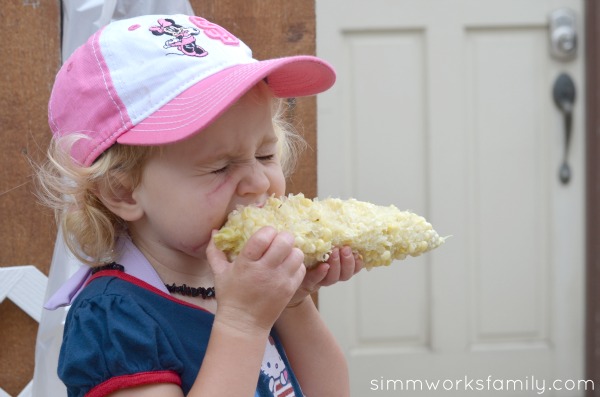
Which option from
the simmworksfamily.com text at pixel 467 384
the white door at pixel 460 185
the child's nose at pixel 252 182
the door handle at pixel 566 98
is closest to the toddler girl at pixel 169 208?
the child's nose at pixel 252 182

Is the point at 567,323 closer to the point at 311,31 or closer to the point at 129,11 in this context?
the point at 311,31

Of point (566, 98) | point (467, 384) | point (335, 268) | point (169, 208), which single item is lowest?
point (467, 384)

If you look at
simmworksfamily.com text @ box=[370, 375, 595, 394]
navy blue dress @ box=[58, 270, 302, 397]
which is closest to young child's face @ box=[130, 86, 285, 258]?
navy blue dress @ box=[58, 270, 302, 397]

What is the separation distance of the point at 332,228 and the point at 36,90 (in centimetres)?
92

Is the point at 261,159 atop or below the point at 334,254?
atop

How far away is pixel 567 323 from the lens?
3.24 m

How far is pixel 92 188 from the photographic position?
1.30 meters

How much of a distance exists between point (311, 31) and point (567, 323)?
6.58 feet

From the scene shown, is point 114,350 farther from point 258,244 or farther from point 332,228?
point 332,228

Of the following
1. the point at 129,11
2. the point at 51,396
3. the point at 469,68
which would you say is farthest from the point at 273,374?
the point at 469,68
